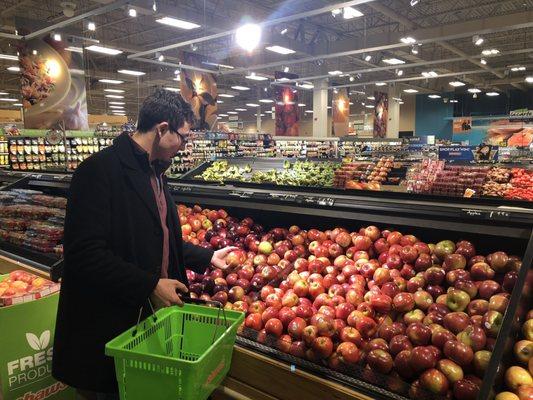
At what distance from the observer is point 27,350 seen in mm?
2424

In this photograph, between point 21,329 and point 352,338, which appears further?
point 21,329

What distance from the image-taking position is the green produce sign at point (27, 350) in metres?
2.34

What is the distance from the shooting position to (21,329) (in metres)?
2.39

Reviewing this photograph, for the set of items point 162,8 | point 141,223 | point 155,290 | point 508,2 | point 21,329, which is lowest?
point 21,329

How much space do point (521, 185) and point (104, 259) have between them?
20.5ft

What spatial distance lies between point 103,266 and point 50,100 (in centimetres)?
876

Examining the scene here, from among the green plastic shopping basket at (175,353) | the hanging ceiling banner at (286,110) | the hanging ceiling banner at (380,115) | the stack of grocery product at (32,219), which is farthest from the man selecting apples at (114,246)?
the hanging ceiling banner at (380,115)

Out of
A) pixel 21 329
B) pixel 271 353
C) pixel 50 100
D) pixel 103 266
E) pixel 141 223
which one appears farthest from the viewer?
pixel 50 100

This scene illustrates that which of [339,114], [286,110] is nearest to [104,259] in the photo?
[286,110]

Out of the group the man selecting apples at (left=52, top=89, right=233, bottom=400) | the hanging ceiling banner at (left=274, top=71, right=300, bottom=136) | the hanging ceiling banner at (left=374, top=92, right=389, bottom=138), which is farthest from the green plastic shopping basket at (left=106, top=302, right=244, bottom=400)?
the hanging ceiling banner at (left=374, top=92, right=389, bottom=138)

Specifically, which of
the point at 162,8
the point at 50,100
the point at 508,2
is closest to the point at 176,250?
the point at 50,100

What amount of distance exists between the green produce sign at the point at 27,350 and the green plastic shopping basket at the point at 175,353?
1114 mm

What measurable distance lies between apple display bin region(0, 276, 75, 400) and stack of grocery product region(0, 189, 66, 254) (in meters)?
1.19

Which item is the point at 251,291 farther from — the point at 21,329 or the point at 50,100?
the point at 50,100
